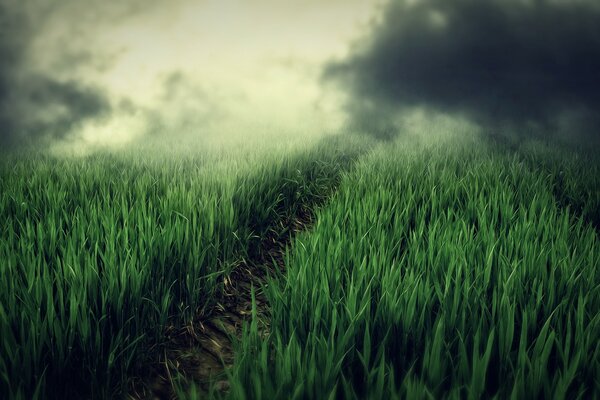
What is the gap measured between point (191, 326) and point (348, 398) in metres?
1.23

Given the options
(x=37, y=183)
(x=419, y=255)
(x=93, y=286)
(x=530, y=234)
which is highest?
(x=37, y=183)

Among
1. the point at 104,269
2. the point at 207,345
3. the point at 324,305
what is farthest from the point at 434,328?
the point at 104,269

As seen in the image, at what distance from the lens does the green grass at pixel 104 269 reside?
1.36m

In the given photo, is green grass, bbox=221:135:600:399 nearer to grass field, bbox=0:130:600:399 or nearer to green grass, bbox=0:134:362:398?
grass field, bbox=0:130:600:399

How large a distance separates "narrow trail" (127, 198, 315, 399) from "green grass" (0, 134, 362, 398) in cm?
8

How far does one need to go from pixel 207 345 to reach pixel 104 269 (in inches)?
24.5

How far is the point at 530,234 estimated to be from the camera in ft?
7.59

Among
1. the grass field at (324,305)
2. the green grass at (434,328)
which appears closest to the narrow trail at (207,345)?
the grass field at (324,305)

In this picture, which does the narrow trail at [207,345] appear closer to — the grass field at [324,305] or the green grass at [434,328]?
the grass field at [324,305]

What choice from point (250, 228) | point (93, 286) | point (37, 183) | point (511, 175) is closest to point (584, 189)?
point (511, 175)

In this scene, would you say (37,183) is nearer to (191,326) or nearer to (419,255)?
(191,326)

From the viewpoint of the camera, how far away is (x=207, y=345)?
6.53 ft

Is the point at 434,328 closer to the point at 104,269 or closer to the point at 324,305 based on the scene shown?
the point at 324,305

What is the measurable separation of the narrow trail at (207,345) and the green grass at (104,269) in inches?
3.1
